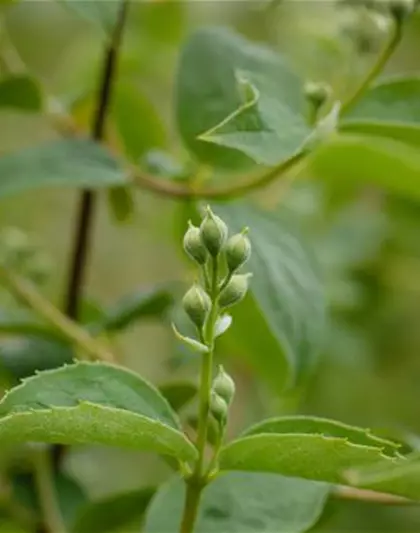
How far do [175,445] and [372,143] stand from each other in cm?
32

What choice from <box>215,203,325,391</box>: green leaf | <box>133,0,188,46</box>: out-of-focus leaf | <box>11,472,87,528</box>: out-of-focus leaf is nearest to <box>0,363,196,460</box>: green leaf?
<box>215,203,325,391</box>: green leaf

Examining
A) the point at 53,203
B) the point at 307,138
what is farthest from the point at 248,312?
the point at 53,203

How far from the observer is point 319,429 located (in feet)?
1.40

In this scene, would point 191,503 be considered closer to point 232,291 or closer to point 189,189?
point 232,291

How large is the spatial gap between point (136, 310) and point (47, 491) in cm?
12

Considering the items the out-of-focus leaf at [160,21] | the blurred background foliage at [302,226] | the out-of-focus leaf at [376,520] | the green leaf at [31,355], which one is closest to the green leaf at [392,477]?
the blurred background foliage at [302,226]

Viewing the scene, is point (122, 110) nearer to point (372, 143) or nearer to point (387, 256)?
point (372, 143)

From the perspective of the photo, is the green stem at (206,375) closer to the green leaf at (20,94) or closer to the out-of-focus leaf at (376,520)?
the green leaf at (20,94)

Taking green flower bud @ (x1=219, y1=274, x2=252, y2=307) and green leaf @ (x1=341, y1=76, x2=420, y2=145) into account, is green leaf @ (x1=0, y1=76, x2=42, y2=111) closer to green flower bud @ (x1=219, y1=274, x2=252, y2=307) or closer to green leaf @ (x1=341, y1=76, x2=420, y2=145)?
green leaf @ (x1=341, y1=76, x2=420, y2=145)

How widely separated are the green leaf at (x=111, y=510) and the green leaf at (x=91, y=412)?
8.4 inches

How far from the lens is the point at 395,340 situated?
4.19 feet

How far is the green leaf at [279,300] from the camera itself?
23.8 inches

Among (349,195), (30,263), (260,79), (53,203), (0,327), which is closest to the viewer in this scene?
(260,79)

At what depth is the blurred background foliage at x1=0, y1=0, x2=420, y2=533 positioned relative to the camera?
2.46ft
